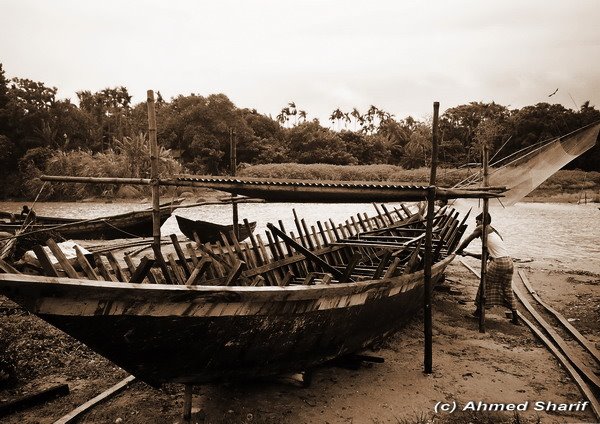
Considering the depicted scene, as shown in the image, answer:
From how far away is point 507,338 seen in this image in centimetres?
562

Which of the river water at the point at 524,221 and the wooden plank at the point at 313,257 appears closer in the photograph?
the wooden plank at the point at 313,257

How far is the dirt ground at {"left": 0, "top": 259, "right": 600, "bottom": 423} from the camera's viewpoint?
12.0 ft

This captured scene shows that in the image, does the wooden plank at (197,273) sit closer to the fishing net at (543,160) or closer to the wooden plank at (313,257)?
the wooden plank at (313,257)

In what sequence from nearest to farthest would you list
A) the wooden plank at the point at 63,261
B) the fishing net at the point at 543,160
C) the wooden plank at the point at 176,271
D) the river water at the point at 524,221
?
1. the wooden plank at the point at 63,261
2. the wooden plank at the point at 176,271
3. the fishing net at the point at 543,160
4. the river water at the point at 524,221

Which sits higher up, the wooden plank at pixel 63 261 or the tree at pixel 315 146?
the tree at pixel 315 146

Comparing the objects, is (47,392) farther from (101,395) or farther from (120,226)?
(120,226)

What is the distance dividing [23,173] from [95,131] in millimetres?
8195

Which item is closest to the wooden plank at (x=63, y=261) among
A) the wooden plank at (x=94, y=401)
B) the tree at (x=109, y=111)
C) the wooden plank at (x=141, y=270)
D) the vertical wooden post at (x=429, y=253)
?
the wooden plank at (x=141, y=270)

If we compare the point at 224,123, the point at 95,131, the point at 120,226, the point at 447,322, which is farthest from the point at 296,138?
the point at 447,322

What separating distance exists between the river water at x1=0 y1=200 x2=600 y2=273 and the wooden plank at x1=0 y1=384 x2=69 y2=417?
6842 millimetres

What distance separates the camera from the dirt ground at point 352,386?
12.0 ft

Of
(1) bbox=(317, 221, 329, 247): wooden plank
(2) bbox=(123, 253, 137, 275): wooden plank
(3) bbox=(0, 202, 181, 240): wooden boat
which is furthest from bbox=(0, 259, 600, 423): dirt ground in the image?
(3) bbox=(0, 202, 181, 240): wooden boat

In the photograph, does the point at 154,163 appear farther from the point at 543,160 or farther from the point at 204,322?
the point at 543,160

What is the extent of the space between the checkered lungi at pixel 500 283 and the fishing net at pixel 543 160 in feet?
6.08
